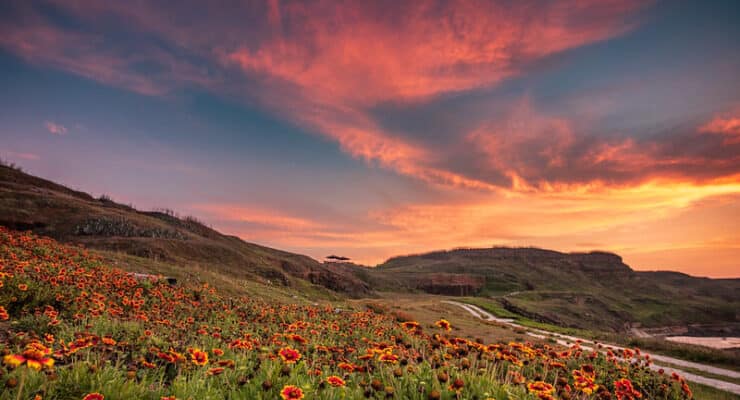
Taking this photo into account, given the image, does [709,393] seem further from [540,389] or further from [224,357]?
[224,357]

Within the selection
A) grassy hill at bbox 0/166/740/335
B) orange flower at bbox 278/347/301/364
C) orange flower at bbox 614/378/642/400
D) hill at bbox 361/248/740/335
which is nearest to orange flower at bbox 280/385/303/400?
orange flower at bbox 278/347/301/364

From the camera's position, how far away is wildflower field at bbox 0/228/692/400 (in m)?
3.65

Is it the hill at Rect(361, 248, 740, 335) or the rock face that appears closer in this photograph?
the rock face

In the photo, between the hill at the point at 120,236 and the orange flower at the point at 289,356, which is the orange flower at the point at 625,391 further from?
the hill at the point at 120,236

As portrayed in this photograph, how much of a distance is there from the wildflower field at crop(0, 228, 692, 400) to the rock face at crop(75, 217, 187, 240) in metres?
26.0

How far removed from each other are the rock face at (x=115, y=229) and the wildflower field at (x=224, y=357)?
85.3 feet

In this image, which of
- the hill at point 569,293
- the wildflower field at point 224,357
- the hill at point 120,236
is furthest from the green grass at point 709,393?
the hill at point 569,293

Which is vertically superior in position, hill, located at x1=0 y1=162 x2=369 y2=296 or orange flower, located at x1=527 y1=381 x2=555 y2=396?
orange flower, located at x1=527 y1=381 x2=555 y2=396

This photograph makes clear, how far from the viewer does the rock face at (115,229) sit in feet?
127

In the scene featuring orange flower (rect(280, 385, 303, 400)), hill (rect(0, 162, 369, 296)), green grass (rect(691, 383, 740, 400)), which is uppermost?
orange flower (rect(280, 385, 303, 400))

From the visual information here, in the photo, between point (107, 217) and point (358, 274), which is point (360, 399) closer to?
point (107, 217)

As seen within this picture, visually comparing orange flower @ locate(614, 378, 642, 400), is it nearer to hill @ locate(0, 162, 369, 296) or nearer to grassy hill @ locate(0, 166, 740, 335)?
grassy hill @ locate(0, 166, 740, 335)

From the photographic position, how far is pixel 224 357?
225 inches

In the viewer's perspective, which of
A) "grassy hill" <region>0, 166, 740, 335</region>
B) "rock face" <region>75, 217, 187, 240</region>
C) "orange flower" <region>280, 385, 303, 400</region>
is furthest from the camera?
"rock face" <region>75, 217, 187, 240</region>
